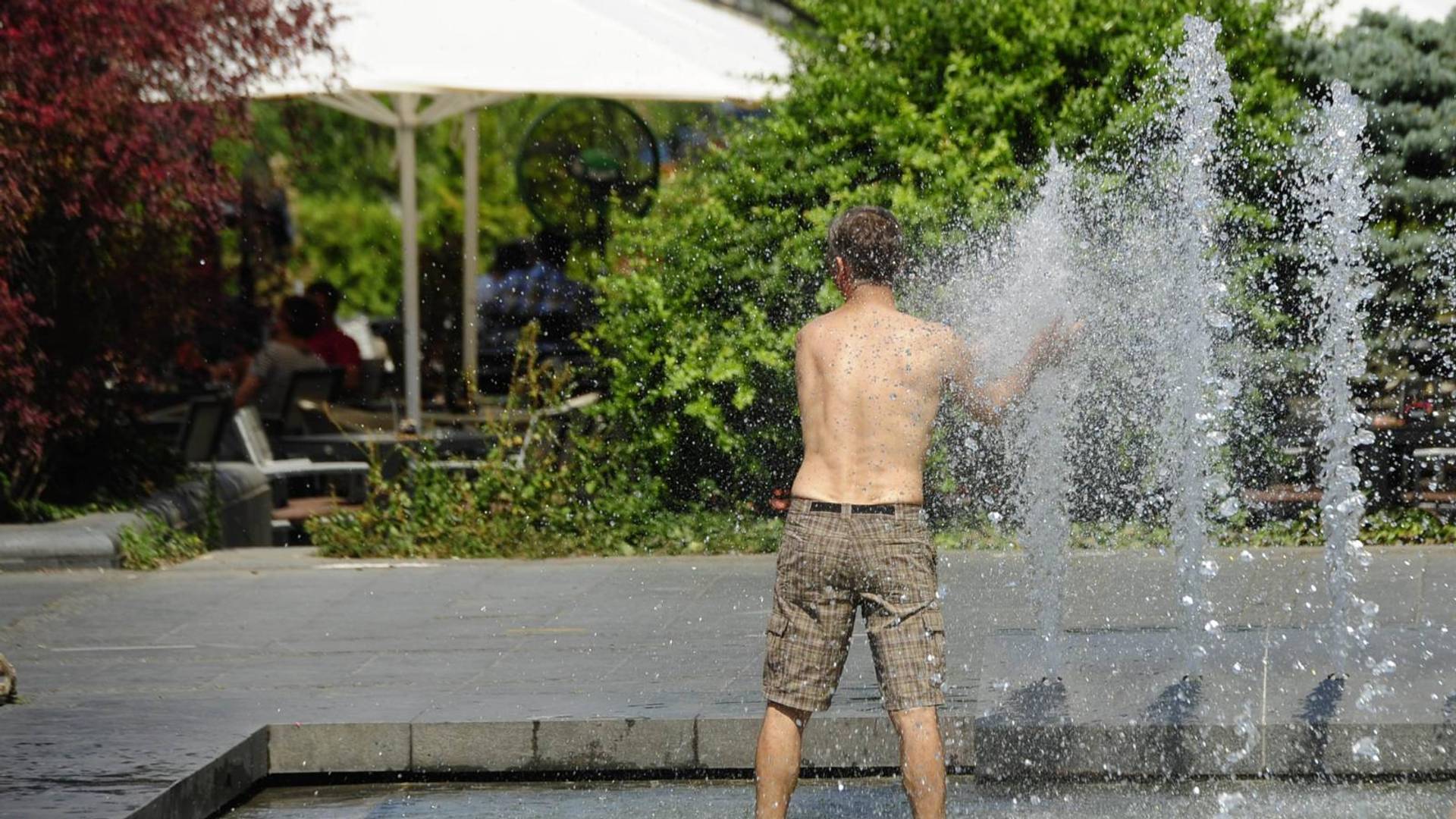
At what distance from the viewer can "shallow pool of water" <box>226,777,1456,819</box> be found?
5551 mm

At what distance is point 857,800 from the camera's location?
5738 mm

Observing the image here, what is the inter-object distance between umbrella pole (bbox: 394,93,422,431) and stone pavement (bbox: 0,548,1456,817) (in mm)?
2440

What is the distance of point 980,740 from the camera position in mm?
5797

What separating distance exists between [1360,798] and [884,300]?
2.09 metres

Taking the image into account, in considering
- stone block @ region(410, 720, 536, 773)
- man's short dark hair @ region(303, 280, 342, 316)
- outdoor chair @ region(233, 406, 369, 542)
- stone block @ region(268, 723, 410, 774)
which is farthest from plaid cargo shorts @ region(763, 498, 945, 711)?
man's short dark hair @ region(303, 280, 342, 316)

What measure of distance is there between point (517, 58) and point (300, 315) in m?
3.11

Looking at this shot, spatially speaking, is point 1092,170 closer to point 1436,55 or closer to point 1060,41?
point 1060,41

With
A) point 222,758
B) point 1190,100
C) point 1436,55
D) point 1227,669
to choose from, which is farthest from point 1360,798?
point 1436,55

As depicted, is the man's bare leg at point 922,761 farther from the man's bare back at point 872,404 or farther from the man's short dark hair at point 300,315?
the man's short dark hair at point 300,315

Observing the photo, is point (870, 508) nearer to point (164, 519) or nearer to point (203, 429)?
point (164, 519)

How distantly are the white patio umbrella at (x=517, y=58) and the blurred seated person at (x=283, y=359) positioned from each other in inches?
48.7

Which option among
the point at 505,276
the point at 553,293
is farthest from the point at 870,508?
the point at 505,276

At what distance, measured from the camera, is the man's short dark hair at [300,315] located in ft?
45.3

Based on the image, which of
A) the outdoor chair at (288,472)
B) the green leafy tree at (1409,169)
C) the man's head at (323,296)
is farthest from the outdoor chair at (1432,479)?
the man's head at (323,296)
